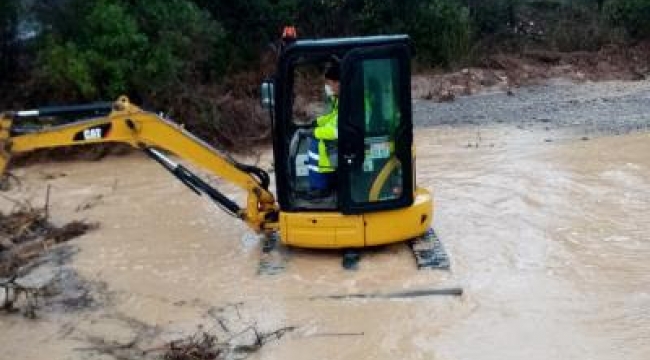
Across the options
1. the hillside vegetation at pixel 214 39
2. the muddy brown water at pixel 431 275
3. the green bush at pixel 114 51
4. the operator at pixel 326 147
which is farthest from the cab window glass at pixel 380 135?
the green bush at pixel 114 51

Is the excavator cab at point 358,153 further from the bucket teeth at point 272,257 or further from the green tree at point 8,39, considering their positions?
the green tree at point 8,39

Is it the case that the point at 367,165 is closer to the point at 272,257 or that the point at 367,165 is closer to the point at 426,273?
the point at 426,273

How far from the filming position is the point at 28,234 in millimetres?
10953

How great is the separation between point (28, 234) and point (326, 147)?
13.3ft

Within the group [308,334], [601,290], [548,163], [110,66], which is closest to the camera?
[308,334]

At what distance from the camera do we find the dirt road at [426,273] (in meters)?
7.68

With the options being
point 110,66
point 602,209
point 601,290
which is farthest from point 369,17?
point 601,290

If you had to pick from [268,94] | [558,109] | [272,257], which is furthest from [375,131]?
[558,109]

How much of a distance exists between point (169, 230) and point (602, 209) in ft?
16.2

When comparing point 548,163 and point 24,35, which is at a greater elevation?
point 24,35

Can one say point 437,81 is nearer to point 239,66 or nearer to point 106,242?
point 239,66

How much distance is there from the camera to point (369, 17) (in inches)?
818

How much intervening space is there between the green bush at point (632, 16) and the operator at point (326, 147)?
14715mm

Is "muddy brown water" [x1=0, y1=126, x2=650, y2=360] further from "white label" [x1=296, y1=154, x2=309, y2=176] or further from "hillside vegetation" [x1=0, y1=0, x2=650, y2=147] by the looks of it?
"hillside vegetation" [x1=0, y1=0, x2=650, y2=147]
